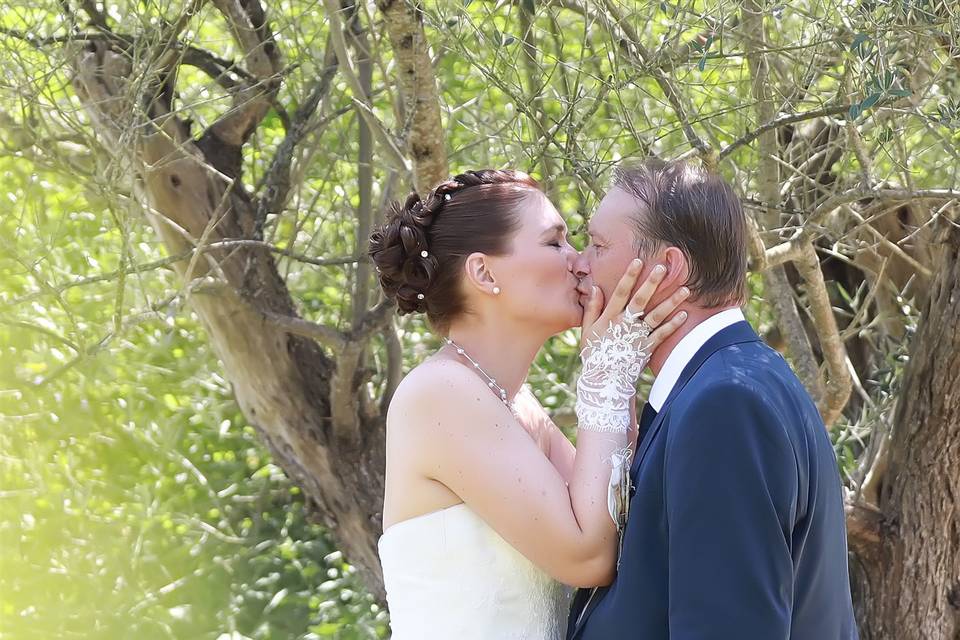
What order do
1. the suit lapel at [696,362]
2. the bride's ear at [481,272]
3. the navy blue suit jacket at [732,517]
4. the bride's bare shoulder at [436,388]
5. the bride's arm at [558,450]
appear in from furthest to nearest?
the bride's arm at [558,450] → the bride's ear at [481,272] → the bride's bare shoulder at [436,388] → the suit lapel at [696,362] → the navy blue suit jacket at [732,517]

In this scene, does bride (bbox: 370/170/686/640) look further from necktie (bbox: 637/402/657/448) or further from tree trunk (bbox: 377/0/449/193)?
tree trunk (bbox: 377/0/449/193)

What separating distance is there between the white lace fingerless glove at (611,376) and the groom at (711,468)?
2.0 inches

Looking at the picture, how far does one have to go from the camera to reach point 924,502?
3.66m

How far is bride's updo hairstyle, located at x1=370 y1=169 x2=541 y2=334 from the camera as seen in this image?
2.62 meters

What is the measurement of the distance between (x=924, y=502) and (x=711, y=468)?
2.11 m

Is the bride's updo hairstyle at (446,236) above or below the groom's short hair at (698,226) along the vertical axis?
above

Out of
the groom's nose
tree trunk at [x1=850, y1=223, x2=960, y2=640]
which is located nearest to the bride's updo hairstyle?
the groom's nose

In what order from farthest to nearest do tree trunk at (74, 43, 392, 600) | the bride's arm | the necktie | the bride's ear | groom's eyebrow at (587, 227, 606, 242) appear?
tree trunk at (74, 43, 392, 600) → the bride's arm → the bride's ear → groom's eyebrow at (587, 227, 606, 242) → the necktie

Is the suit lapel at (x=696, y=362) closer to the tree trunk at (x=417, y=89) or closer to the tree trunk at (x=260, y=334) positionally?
the tree trunk at (x=417, y=89)

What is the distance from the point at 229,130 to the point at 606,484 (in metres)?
2.52

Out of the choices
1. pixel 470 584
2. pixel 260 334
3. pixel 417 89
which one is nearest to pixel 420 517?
pixel 470 584

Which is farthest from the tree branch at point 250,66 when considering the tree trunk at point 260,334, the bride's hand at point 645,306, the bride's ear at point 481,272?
the bride's hand at point 645,306

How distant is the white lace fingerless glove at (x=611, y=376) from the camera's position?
2.31m

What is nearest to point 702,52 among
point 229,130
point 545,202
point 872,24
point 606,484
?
point 872,24
